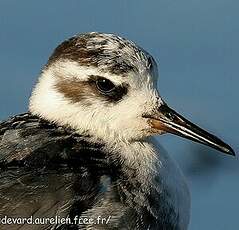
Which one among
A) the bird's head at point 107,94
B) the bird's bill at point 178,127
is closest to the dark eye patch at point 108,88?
the bird's head at point 107,94

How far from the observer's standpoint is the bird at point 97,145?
29.5 feet

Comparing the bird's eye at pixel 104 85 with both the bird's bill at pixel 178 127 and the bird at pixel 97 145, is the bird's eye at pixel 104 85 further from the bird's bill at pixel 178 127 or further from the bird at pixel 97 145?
the bird's bill at pixel 178 127

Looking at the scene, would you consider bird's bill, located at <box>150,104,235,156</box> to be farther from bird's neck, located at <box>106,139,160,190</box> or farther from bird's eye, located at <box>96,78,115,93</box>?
bird's eye, located at <box>96,78,115,93</box>

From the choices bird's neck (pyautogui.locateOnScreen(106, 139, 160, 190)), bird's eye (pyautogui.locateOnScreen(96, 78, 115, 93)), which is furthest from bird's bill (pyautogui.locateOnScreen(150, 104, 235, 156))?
bird's eye (pyautogui.locateOnScreen(96, 78, 115, 93))

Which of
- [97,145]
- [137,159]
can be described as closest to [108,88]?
[97,145]

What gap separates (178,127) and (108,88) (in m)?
0.49

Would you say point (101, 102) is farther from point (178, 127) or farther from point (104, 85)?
point (178, 127)

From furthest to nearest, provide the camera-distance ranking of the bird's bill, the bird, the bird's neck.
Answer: the bird's bill < the bird's neck < the bird

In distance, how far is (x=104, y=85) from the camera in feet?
31.0

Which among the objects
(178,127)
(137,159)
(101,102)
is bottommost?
(137,159)

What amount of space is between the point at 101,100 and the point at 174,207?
745 mm

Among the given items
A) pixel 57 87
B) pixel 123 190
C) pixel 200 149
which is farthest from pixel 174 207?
pixel 200 149

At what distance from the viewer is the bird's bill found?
31.2 feet

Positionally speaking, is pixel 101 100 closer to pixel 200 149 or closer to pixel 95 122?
pixel 95 122
